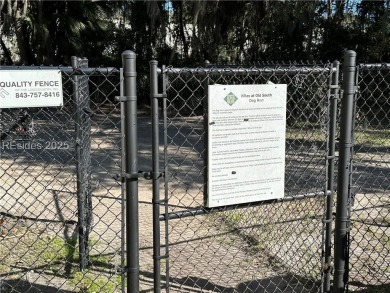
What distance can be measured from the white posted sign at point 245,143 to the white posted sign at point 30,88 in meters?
0.81

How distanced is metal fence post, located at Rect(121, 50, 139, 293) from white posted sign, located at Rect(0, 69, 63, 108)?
A: 363mm

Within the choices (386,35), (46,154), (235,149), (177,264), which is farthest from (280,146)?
(386,35)

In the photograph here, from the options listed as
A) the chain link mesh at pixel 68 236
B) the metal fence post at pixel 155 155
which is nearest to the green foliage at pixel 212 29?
the chain link mesh at pixel 68 236

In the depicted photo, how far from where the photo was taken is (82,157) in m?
3.83

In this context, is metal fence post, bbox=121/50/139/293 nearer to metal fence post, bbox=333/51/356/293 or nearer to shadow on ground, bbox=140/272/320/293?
shadow on ground, bbox=140/272/320/293

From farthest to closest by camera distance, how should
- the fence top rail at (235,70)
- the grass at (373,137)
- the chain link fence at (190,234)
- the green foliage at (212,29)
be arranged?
the green foliage at (212,29), the grass at (373,137), the chain link fence at (190,234), the fence top rail at (235,70)

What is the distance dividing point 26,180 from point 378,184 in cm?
512

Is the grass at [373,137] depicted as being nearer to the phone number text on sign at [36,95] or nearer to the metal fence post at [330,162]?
the metal fence post at [330,162]

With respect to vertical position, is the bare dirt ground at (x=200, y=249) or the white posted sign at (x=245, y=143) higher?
the white posted sign at (x=245, y=143)

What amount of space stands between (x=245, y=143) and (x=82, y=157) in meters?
1.64

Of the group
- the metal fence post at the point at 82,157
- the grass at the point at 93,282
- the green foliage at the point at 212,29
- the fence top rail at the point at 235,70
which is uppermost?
the green foliage at the point at 212,29

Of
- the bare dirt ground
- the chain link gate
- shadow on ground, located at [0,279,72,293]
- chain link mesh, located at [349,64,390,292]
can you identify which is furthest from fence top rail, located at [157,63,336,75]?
shadow on ground, located at [0,279,72,293]

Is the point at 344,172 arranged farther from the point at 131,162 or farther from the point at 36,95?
the point at 36,95

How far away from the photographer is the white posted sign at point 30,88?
232 cm
